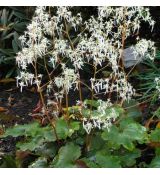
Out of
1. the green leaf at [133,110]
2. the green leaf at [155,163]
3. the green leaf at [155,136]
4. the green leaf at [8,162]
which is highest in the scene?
the green leaf at [133,110]

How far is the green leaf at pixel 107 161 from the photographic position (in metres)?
2.85

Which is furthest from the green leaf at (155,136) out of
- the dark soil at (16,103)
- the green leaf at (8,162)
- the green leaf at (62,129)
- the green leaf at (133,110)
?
the dark soil at (16,103)

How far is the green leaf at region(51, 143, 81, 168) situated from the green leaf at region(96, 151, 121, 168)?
0.48 ft

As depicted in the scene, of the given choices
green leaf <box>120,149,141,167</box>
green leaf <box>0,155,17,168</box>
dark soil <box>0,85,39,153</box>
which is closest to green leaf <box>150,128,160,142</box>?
green leaf <box>120,149,141,167</box>

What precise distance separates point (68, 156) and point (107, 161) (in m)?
0.24

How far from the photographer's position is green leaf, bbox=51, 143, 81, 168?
2924 millimetres

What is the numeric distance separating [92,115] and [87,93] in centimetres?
165

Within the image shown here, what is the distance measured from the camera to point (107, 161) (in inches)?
113

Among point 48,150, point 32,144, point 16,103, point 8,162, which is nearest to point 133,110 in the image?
point 48,150

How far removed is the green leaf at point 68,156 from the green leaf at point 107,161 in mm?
147

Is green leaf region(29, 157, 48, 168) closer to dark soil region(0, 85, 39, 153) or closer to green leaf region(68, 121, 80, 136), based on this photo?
green leaf region(68, 121, 80, 136)

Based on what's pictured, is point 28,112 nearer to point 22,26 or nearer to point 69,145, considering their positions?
point 22,26

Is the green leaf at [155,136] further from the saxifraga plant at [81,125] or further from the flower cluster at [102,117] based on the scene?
the flower cluster at [102,117]

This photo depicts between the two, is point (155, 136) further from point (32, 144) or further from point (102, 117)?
point (32, 144)
